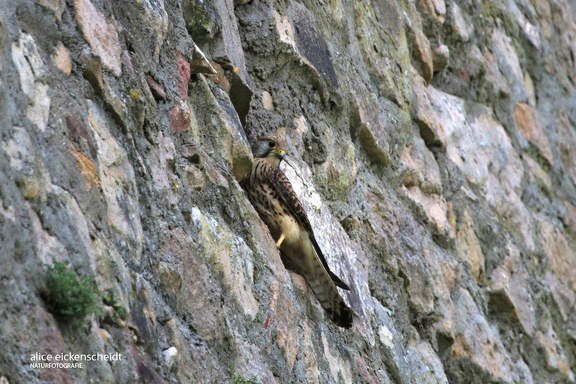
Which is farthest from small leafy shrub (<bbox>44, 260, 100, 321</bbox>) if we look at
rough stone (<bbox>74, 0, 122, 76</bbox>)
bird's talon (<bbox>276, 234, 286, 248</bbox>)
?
bird's talon (<bbox>276, 234, 286, 248</bbox>)

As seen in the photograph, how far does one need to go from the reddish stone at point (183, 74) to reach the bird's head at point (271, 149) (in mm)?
694

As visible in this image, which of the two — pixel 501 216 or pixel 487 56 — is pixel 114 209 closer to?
pixel 501 216

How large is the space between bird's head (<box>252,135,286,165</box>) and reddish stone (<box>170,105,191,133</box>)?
0.77 m

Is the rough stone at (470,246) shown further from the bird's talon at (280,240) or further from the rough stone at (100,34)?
the rough stone at (100,34)

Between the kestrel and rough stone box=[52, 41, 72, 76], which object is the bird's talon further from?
rough stone box=[52, 41, 72, 76]

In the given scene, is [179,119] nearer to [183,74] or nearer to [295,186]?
[183,74]

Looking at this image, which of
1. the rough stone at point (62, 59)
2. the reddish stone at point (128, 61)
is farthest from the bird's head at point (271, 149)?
the rough stone at point (62, 59)

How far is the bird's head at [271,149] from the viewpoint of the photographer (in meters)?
4.28

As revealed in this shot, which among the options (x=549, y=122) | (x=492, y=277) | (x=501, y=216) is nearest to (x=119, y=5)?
(x=492, y=277)

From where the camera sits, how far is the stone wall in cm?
259

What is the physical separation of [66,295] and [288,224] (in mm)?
1973

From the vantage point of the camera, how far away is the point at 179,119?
3.51 m

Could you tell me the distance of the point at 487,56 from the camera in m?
7.13

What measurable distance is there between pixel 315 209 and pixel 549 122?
3986mm
